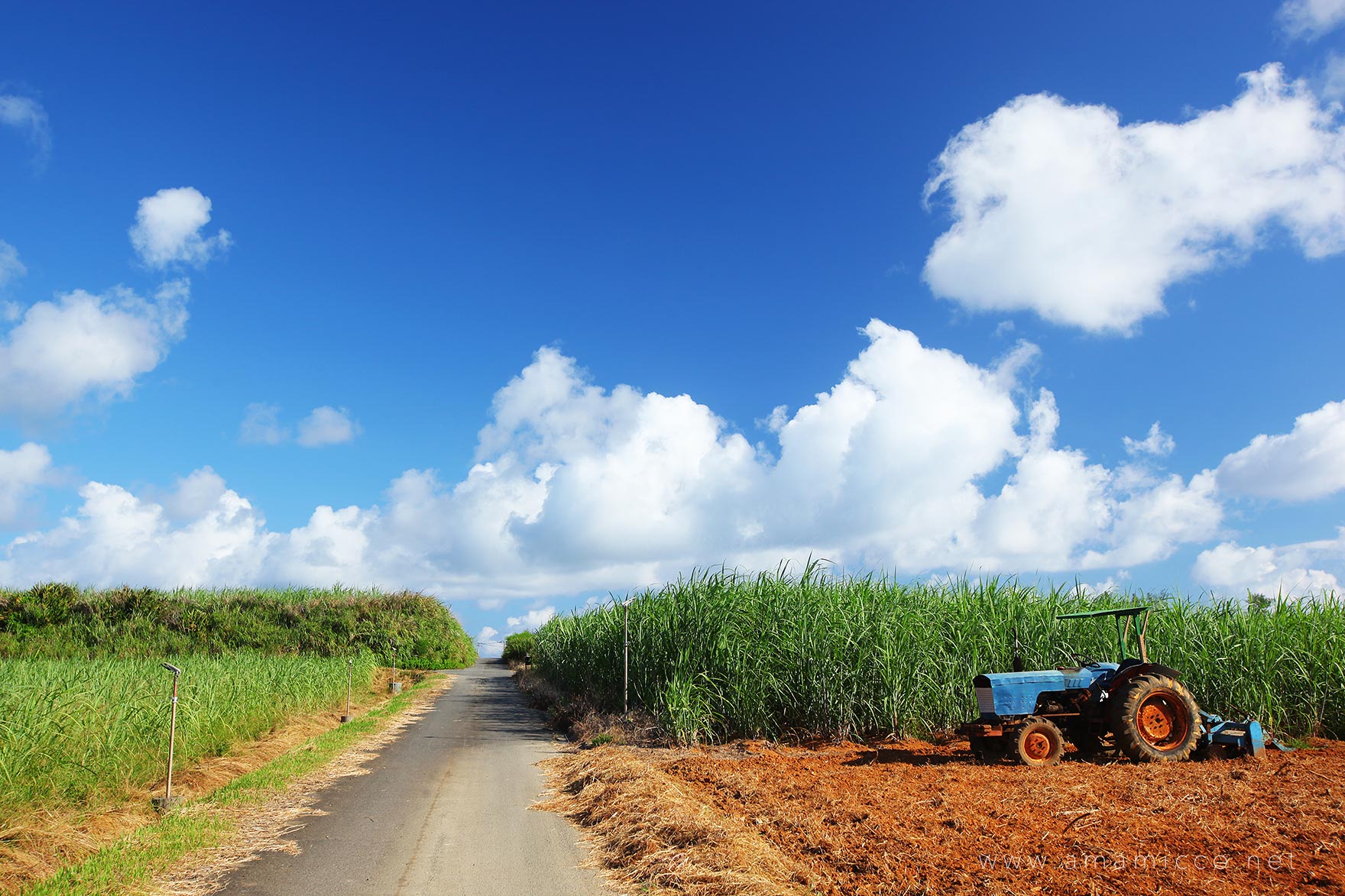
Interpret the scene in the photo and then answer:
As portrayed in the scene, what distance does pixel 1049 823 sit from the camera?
22.1ft

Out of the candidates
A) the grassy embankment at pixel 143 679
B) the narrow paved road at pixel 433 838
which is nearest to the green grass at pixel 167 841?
the grassy embankment at pixel 143 679

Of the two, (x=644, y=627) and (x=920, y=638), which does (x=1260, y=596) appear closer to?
(x=920, y=638)

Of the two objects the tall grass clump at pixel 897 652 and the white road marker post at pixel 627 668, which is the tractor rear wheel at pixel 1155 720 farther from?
the white road marker post at pixel 627 668

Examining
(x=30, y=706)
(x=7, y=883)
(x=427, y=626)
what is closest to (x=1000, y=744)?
(x=7, y=883)

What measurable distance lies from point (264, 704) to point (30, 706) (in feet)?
20.4

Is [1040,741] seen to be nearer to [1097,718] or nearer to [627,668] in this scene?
[1097,718]

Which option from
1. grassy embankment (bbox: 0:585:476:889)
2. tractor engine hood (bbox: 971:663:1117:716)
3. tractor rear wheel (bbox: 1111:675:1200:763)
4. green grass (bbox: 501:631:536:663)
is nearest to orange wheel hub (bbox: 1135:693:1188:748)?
tractor rear wheel (bbox: 1111:675:1200:763)

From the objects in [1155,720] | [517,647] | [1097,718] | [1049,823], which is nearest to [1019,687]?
[1097,718]

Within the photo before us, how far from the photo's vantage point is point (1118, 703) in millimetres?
10039

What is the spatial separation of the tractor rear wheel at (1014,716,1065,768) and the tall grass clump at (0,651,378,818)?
11134mm

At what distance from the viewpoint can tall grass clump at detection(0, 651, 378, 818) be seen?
7.98m

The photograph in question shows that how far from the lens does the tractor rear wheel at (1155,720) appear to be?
9.95 meters

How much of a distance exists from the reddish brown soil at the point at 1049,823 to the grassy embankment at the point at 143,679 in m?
6.76

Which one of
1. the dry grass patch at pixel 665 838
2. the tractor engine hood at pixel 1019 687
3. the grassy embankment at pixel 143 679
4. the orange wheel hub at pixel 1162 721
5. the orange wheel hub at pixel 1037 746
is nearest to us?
the dry grass patch at pixel 665 838
